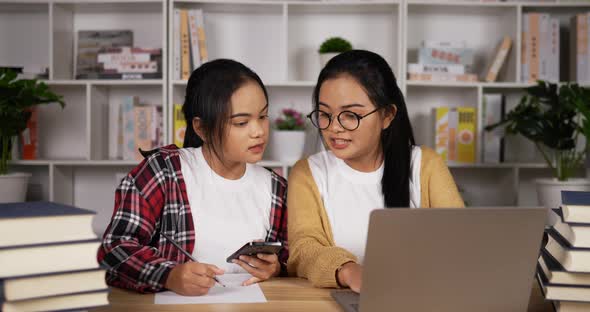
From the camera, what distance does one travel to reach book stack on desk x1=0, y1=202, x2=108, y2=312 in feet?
3.07

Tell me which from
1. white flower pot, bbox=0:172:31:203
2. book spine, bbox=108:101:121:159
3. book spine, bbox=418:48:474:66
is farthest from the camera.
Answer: book spine, bbox=108:101:121:159

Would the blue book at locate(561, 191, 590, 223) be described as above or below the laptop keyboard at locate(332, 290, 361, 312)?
above

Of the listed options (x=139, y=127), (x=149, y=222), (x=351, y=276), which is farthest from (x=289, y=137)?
(x=351, y=276)

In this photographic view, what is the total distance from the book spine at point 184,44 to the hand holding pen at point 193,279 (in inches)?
88.5

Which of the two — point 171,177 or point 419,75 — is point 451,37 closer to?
point 419,75

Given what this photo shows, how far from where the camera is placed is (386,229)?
102 cm

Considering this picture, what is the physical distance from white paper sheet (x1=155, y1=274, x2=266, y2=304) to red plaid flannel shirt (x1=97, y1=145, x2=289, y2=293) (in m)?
0.10

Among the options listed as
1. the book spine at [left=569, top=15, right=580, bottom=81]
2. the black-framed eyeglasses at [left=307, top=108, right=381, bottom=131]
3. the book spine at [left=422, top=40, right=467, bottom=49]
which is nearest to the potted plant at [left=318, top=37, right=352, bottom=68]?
the book spine at [left=422, top=40, right=467, bottom=49]

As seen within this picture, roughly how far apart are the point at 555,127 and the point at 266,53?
1559 mm

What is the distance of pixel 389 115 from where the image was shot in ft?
5.68

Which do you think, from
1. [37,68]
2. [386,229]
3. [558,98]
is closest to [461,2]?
[558,98]

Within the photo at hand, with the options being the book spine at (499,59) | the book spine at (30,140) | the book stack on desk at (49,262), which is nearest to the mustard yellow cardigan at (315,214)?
the book stack on desk at (49,262)

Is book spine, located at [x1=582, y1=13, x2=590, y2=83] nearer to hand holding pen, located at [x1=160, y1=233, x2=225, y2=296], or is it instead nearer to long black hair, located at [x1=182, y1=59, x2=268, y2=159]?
long black hair, located at [x1=182, y1=59, x2=268, y2=159]

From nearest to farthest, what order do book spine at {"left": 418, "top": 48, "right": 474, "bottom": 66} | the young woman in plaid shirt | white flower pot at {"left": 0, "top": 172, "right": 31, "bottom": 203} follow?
1. the young woman in plaid shirt
2. white flower pot at {"left": 0, "top": 172, "right": 31, "bottom": 203}
3. book spine at {"left": 418, "top": 48, "right": 474, "bottom": 66}
